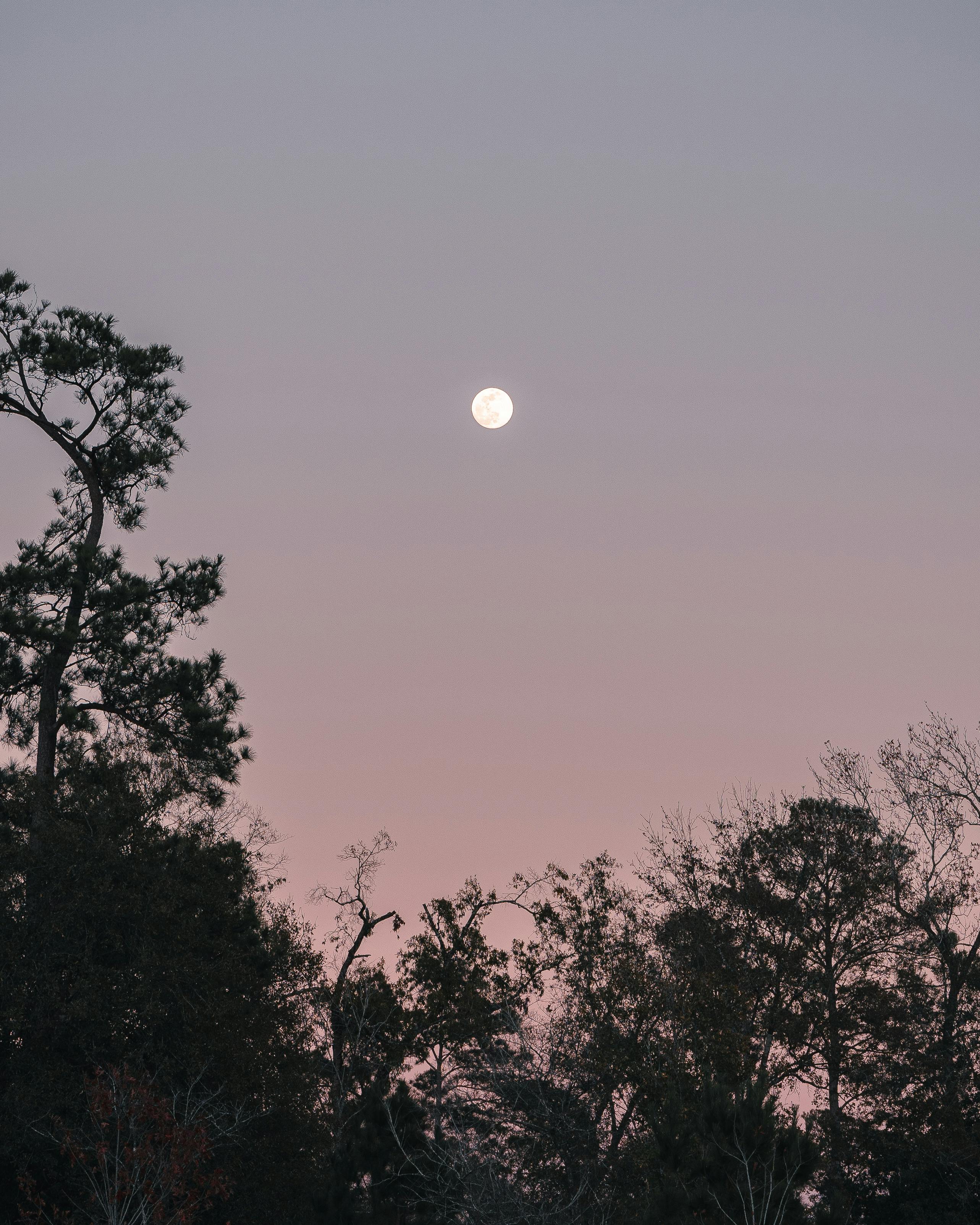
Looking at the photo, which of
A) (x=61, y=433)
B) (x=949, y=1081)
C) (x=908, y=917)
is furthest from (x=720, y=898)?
(x=61, y=433)

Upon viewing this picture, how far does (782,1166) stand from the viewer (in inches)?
608

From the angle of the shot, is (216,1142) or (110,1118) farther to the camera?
(216,1142)

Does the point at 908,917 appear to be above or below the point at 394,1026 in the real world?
above

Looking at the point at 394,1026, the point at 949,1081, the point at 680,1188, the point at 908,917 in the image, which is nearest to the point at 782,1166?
the point at 680,1188

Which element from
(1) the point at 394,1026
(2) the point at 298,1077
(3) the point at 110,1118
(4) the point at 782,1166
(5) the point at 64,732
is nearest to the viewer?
(4) the point at 782,1166

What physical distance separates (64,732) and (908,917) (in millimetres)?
21590

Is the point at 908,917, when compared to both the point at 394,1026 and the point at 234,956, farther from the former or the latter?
the point at 234,956

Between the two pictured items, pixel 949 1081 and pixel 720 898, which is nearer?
pixel 949 1081

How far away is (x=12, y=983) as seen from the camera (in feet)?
73.3

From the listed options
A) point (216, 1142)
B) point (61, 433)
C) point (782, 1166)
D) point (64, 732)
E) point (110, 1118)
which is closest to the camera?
point (782, 1166)

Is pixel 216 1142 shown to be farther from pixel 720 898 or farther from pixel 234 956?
pixel 720 898

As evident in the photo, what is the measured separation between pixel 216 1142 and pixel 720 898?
1528 centimetres

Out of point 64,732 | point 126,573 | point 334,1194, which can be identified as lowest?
point 334,1194

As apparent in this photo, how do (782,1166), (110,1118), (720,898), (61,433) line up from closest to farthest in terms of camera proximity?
(782,1166)
(110,1118)
(61,433)
(720,898)
